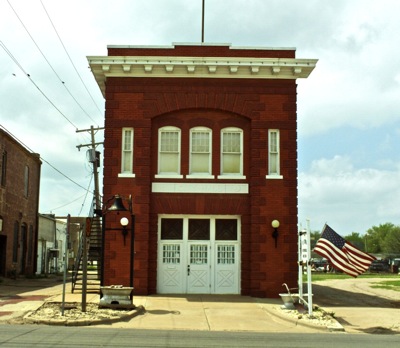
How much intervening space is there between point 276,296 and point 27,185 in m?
20.9

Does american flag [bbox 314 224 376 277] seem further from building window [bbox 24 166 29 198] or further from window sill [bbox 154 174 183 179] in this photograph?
building window [bbox 24 166 29 198]

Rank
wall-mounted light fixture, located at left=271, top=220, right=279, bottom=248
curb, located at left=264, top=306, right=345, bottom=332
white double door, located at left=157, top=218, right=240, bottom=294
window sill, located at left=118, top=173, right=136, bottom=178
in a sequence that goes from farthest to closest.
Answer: white double door, located at left=157, top=218, right=240, bottom=294 < window sill, located at left=118, top=173, right=136, bottom=178 < wall-mounted light fixture, located at left=271, top=220, right=279, bottom=248 < curb, located at left=264, top=306, right=345, bottom=332

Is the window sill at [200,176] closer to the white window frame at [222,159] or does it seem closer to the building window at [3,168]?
the white window frame at [222,159]

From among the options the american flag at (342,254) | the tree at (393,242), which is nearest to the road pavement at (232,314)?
the american flag at (342,254)

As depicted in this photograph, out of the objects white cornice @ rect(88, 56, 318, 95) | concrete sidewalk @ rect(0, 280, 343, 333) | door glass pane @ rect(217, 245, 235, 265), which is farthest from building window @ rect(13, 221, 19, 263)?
door glass pane @ rect(217, 245, 235, 265)

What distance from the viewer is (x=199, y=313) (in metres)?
17.7

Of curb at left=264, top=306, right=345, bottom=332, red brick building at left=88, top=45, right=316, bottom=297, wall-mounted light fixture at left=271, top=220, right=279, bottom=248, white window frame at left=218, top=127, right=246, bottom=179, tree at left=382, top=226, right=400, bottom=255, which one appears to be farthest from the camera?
tree at left=382, top=226, right=400, bottom=255

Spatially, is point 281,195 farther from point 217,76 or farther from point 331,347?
point 331,347

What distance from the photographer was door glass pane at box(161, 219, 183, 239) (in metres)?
22.7

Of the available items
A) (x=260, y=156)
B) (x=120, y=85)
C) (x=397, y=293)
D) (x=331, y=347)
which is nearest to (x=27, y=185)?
(x=120, y=85)

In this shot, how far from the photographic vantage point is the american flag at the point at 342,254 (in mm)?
17250

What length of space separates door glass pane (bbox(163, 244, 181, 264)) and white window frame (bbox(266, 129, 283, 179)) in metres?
4.40

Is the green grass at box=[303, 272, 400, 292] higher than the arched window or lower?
lower

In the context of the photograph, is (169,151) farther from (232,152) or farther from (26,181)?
(26,181)
